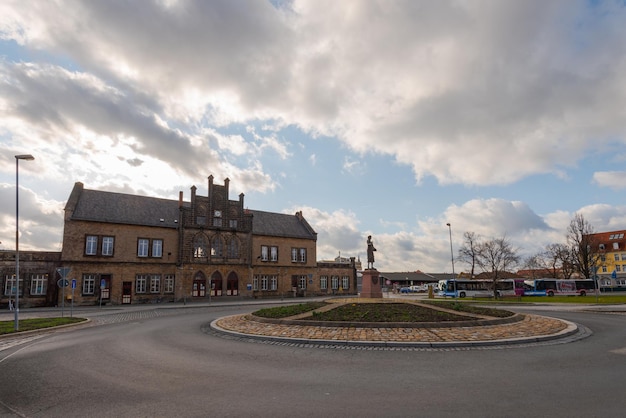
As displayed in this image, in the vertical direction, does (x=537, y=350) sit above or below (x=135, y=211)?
below

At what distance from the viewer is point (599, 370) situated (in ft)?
28.3

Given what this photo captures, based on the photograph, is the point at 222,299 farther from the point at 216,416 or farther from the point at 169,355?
the point at 216,416

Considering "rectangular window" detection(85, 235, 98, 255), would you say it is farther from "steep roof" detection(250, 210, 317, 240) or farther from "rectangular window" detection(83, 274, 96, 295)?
"steep roof" detection(250, 210, 317, 240)

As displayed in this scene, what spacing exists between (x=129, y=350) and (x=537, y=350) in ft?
39.9

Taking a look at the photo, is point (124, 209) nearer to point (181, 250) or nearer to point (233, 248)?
point (181, 250)

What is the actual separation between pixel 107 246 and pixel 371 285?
27750 mm

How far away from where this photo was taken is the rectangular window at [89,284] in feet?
122

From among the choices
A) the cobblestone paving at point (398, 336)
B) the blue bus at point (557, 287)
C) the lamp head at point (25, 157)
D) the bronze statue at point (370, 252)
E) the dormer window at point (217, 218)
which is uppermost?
the dormer window at point (217, 218)

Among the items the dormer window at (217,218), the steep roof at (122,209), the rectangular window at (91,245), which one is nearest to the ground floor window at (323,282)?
the dormer window at (217,218)

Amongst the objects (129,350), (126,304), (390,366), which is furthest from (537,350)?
(126,304)

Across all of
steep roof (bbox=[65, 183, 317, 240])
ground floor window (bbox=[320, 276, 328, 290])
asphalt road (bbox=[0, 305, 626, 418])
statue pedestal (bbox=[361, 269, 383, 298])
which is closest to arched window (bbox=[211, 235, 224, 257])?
steep roof (bbox=[65, 183, 317, 240])

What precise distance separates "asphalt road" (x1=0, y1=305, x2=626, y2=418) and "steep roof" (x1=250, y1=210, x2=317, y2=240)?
128 ft

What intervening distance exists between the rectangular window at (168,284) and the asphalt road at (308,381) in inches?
1184

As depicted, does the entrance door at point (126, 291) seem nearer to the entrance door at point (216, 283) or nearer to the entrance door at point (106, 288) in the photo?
the entrance door at point (106, 288)
